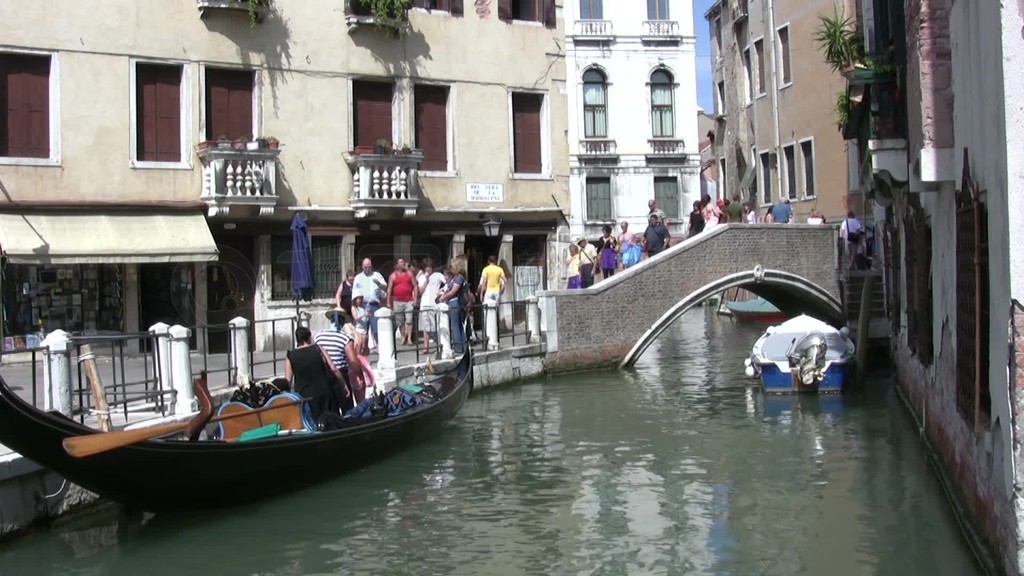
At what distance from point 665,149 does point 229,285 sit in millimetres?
13899

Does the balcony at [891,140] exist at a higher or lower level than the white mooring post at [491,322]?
higher

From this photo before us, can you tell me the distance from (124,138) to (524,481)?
24.5 ft

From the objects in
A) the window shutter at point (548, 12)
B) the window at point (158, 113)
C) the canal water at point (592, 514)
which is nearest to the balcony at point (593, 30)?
the window shutter at point (548, 12)

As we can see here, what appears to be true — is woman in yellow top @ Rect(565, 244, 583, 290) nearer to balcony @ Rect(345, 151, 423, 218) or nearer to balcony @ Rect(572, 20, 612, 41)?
balcony @ Rect(345, 151, 423, 218)

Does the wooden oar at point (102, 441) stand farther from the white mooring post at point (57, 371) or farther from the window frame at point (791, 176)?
the window frame at point (791, 176)

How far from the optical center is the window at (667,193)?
27188 millimetres

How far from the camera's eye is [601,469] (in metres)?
9.75

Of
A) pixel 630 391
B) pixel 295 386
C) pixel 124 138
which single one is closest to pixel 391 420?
pixel 295 386

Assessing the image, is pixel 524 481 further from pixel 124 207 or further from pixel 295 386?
pixel 124 207

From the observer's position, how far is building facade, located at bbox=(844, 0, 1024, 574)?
17.3 ft

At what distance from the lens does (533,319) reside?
1588 centimetres

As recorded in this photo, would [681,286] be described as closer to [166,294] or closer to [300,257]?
[300,257]

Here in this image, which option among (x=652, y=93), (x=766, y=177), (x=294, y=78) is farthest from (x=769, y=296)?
(x=294, y=78)

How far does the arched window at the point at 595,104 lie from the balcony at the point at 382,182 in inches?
461
